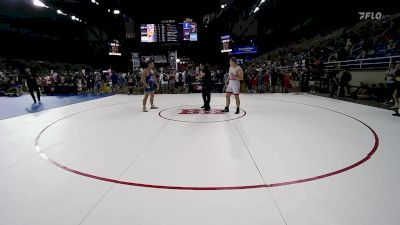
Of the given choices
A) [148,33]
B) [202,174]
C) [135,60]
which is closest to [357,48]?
[202,174]

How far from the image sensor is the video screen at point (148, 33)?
69.3 feet

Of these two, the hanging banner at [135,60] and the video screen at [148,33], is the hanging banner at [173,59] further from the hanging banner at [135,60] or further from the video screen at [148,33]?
the hanging banner at [135,60]

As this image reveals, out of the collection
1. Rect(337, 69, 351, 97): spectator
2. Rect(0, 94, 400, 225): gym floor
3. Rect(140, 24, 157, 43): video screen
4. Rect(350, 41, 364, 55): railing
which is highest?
Rect(140, 24, 157, 43): video screen

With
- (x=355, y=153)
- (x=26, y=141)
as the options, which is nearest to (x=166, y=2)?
(x=26, y=141)

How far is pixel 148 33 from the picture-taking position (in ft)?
69.6

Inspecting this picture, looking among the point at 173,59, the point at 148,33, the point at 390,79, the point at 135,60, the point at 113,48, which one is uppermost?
the point at 148,33

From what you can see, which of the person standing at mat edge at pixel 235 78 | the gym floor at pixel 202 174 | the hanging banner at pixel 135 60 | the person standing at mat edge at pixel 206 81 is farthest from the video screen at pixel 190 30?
the gym floor at pixel 202 174

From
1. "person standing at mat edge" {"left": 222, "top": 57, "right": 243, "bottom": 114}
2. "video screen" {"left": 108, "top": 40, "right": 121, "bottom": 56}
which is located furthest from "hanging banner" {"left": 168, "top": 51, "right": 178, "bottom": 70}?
"person standing at mat edge" {"left": 222, "top": 57, "right": 243, "bottom": 114}

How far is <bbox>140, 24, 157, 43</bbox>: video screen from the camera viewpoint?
2112cm

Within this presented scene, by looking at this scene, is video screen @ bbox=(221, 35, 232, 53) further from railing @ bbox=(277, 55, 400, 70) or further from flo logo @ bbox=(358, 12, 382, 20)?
railing @ bbox=(277, 55, 400, 70)

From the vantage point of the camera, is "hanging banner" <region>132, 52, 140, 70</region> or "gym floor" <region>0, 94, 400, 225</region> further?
"hanging banner" <region>132, 52, 140, 70</region>

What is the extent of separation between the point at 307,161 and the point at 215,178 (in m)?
1.44

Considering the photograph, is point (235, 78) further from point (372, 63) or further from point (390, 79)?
point (372, 63)

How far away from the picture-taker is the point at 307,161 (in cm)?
352
